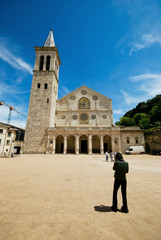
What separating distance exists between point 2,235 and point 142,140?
106 ft

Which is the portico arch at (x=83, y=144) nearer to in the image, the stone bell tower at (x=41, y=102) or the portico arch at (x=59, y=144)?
the portico arch at (x=59, y=144)

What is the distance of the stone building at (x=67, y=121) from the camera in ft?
92.7

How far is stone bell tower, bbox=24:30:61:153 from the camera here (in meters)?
28.8

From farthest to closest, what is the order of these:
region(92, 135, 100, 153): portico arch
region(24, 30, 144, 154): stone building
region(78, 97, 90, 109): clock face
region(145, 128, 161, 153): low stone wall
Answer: region(78, 97, 90, 109): clock face
region(92, 135, 100, 153): portico arch
region(24, 30, 144, 154): stone building
region(145, 128, 161, 153): low stone wall

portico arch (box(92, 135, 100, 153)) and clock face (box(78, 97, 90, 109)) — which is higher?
clock face (box(78, 97, 90, 109))

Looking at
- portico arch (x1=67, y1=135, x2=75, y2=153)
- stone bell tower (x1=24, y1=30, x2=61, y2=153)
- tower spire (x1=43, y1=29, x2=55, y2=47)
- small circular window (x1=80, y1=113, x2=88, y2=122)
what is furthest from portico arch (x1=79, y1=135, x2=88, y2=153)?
tower spire (x1=43, y1=29, x2=55, y2=47)

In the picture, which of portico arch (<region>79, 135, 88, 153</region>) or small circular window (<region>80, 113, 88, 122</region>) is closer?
portico arch (<region>79, 135, 88, 153</region>)

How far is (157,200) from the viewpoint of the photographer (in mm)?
3857

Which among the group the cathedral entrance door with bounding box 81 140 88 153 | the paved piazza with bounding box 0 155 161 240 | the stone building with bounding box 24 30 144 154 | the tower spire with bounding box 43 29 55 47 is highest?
the tower spire with bounding box 43 29 55 47

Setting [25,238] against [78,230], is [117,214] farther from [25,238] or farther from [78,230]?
[25,238]

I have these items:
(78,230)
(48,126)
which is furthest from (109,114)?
(78,230)

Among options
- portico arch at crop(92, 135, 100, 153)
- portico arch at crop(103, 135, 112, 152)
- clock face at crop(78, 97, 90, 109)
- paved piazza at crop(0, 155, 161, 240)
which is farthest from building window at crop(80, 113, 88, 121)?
paved piazza at crop(0, 155, 161, 240)

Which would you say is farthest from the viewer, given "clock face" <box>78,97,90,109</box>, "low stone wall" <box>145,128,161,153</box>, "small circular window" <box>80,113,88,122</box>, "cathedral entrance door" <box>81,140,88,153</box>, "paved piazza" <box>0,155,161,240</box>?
"clock face" <box>78,97,90,109</box>

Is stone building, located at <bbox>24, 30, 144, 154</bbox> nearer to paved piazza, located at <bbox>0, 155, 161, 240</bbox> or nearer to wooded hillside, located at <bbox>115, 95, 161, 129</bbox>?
wooded hillside, located at <bbox>115, 95, 161, 129</bbox>
